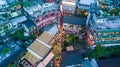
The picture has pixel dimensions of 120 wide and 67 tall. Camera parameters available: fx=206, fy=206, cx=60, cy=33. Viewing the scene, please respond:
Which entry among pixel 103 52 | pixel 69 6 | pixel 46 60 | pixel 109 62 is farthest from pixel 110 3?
pixel 46 60

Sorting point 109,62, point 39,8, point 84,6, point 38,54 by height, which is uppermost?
point 39,8

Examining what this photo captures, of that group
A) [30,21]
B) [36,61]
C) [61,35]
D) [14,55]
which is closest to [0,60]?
[14,55]

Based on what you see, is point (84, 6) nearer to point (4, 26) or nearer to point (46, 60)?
point (46, 60)

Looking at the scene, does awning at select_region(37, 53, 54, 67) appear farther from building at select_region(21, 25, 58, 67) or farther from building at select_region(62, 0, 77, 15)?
building at select_region(62, 0, 77, 15)

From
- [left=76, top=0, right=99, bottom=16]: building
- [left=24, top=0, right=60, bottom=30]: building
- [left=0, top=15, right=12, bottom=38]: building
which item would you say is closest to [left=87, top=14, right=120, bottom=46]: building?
[left=76, top=0, right=99, bottom=16]: building

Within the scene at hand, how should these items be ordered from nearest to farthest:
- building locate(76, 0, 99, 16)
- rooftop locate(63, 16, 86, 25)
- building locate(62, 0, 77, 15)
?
rooftop locate(63, 16, 86, 25)
building locate(76, 0, 99, 16)
building locate(62, 0, 77, 15)

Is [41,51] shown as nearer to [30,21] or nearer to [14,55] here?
[14,55]

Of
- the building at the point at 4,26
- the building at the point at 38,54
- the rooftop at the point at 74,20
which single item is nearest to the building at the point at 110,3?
the rooftop at the point at 74,20
